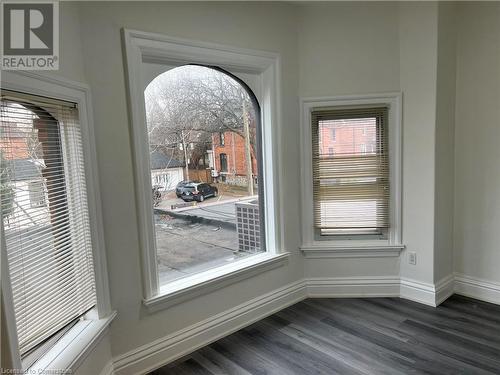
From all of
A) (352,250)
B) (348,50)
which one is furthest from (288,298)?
(348,50)

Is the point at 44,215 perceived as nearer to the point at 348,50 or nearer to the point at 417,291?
the point at 348,50

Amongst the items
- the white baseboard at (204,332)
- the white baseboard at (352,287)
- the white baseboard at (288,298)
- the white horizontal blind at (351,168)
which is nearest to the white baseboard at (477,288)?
the white baseboard at (288,298)

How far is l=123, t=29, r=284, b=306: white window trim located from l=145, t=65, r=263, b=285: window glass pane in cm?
11

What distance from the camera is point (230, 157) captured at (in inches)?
113

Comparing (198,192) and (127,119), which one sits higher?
(127,119)

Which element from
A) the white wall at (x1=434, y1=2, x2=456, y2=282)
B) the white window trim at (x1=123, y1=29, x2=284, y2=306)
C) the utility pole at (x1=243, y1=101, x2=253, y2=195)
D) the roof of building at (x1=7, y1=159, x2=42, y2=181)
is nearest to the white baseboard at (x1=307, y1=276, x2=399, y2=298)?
the white wall at (x1=434, y1=2, x2=456, y2=282)

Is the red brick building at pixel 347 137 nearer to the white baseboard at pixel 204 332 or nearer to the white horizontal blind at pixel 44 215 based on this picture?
the white baseboard at pixel 204 332

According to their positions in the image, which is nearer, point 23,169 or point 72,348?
point 23,169

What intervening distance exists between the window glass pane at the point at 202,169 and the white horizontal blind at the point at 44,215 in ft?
1.87

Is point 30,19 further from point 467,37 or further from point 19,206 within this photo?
point 467,37

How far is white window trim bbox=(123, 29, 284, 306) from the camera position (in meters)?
2.14

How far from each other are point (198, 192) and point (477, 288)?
258 cm

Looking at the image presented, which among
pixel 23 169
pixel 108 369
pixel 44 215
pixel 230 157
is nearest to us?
pixel 23 169

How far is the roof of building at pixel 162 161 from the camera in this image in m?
2.41
